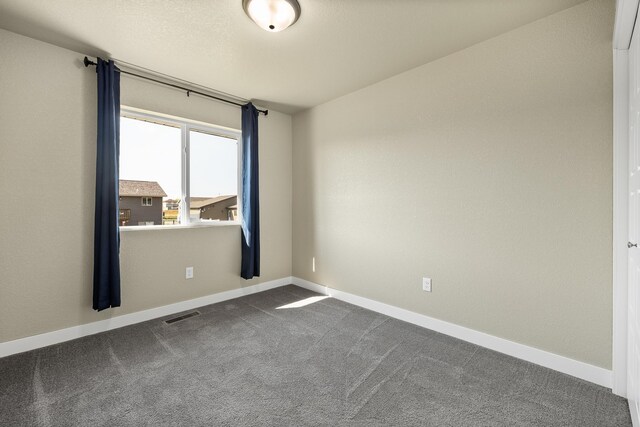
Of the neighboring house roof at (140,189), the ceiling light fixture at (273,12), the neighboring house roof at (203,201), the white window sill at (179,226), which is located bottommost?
the white window sill at (179,226)

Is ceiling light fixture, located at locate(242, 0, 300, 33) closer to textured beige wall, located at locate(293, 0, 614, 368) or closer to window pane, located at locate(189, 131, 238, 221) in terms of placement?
textured beige wall, located at locate(293, 0, 614, 368)

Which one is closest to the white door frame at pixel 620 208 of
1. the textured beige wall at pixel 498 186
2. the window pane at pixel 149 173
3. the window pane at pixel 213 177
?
the textured beige wall at pixel 498 186

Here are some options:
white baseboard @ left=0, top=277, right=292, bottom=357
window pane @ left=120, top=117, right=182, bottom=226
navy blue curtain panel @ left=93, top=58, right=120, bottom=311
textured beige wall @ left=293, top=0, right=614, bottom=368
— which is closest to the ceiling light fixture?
textured beige wall @ left=293, top=0, right=614, bottom=368

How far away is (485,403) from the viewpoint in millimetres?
1710

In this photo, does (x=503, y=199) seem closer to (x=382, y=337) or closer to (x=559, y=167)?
(x=559, y=167)

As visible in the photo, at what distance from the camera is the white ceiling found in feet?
6.38

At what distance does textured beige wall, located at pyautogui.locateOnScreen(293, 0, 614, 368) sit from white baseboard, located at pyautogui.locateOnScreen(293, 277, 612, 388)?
0.05m

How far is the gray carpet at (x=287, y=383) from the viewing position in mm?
1606

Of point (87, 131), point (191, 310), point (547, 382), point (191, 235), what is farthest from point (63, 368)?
point (547, 382)

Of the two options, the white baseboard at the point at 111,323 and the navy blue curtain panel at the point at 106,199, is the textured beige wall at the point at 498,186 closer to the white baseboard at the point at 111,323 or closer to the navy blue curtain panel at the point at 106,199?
the white baseboard at the point at 111,323

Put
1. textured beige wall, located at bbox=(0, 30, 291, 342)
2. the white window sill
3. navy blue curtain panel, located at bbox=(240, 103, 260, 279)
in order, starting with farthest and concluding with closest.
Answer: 1. navy blue curtain panel, located at bbox=(240, 103, 260, 279)
2. the white window sill
3. textured beige wall, located at bbox=(0, 30, 291, 342)

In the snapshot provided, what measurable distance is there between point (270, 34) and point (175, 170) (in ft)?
5.89

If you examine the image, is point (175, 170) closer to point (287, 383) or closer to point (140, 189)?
point (140, 189)

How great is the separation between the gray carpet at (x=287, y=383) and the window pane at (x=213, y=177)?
1382 millimetres
